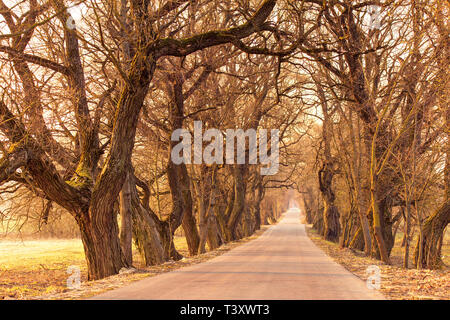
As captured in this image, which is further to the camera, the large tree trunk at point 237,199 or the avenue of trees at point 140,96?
the large tree trunk at point 237,199

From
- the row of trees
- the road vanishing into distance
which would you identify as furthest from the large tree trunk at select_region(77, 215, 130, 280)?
the row of trees

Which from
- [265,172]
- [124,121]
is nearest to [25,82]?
[124,121]

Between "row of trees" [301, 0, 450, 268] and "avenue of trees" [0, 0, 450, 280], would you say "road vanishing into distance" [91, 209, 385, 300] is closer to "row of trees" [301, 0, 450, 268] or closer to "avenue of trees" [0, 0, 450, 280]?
"avenue of trees" [0, 0, 450, 280]

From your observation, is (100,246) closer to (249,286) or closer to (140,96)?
(140,96)

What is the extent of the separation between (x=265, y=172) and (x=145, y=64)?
33213 mm

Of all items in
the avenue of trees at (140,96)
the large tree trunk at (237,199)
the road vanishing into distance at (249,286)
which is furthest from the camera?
the large tree trunk at (237,199)

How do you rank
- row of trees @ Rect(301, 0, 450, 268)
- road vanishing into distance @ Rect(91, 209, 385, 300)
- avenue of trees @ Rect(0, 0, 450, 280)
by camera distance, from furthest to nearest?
row of trees @ Rect(301, 0, 450, 268)
avenue of trees @ Rect(0, 0, 450, 280)
road vanishing into distance @ Rect(91, 209, 385, 300)

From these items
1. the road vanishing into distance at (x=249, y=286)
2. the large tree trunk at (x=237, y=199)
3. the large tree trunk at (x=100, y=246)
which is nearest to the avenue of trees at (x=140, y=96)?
the large tree trunk at (x=100, y=246)

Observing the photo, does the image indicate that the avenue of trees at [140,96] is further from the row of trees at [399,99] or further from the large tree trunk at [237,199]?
the large tree trunk at [237,199]

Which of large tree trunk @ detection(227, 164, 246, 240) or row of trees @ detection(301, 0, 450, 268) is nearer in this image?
row of trees @ detection(301, 0, 450, 268)

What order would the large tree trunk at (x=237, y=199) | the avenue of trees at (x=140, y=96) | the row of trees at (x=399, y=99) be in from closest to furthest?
the avenue of trees at (x=140, y=96) → the row of trees at (x=399, y=99) → the large tree trunk at (x=237, y=199)
